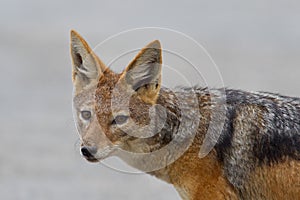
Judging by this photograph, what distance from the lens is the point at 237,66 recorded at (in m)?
31.9

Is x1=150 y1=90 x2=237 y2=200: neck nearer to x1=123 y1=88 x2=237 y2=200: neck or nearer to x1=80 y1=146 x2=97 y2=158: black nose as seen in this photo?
x1=123 y1=88 x2=237 y2=200: neck

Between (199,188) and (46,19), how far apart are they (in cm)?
2839

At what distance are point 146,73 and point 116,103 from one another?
1.52ft

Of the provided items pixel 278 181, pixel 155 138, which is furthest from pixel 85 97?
pixel 278 181

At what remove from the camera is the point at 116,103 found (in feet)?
38.2

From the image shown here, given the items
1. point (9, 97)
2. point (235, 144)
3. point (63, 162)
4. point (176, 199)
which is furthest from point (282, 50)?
point (235, 144)

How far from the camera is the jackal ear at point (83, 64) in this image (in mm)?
11773

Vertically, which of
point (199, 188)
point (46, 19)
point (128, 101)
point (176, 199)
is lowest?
point (46, 19)

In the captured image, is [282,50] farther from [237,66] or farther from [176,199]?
[176,199]

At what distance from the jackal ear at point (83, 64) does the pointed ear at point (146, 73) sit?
1.13ft

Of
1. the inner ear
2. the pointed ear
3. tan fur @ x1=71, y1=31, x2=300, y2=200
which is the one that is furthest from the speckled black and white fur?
the inner ear

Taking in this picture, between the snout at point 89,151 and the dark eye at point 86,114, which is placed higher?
the dark eye at point 86,114

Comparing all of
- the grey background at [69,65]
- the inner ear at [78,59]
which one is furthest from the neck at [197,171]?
the grey background at [69,65]

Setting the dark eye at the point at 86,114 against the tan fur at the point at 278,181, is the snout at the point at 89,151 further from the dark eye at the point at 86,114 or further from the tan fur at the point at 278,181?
the tan fur at the point at 278,181
